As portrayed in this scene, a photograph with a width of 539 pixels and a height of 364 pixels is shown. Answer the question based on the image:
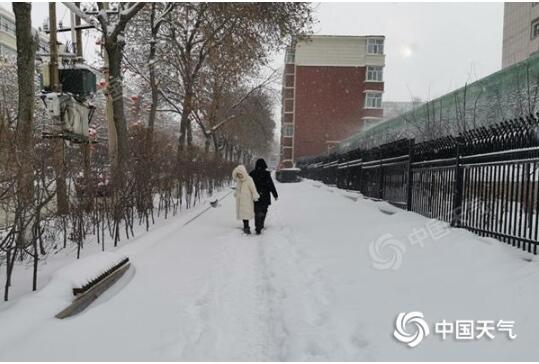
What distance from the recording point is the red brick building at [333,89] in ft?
177

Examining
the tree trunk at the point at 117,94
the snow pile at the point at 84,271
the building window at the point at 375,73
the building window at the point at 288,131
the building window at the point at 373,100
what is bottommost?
the snow pile at the point at 84,271

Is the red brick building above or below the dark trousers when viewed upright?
above

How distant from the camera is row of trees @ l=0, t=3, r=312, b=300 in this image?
4602 mm

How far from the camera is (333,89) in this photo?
5531 centimetres

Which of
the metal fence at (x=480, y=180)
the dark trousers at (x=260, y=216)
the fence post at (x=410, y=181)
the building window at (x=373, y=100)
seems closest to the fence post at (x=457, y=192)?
the metal fence at (x=480, y=180)

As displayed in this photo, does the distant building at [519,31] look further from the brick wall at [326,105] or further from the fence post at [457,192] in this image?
the fence post at [457,192]

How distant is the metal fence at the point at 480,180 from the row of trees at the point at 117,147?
564 cm

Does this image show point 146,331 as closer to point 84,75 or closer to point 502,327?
point 502,327

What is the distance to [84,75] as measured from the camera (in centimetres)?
893

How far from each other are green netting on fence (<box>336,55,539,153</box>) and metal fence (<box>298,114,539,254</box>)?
3360mm

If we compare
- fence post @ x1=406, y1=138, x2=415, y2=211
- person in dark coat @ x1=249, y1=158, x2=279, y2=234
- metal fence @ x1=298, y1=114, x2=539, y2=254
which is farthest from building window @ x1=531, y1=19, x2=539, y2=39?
person in dark coat @ x1=249, y1=158, x2=279, y2=234

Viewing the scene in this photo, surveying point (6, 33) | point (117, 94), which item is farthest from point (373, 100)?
point (6, 33)

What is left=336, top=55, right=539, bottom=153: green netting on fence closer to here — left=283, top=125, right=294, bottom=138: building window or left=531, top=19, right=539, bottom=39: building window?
left=531, top=19, right=539, bottom=39: building window

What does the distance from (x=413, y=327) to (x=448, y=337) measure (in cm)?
31
